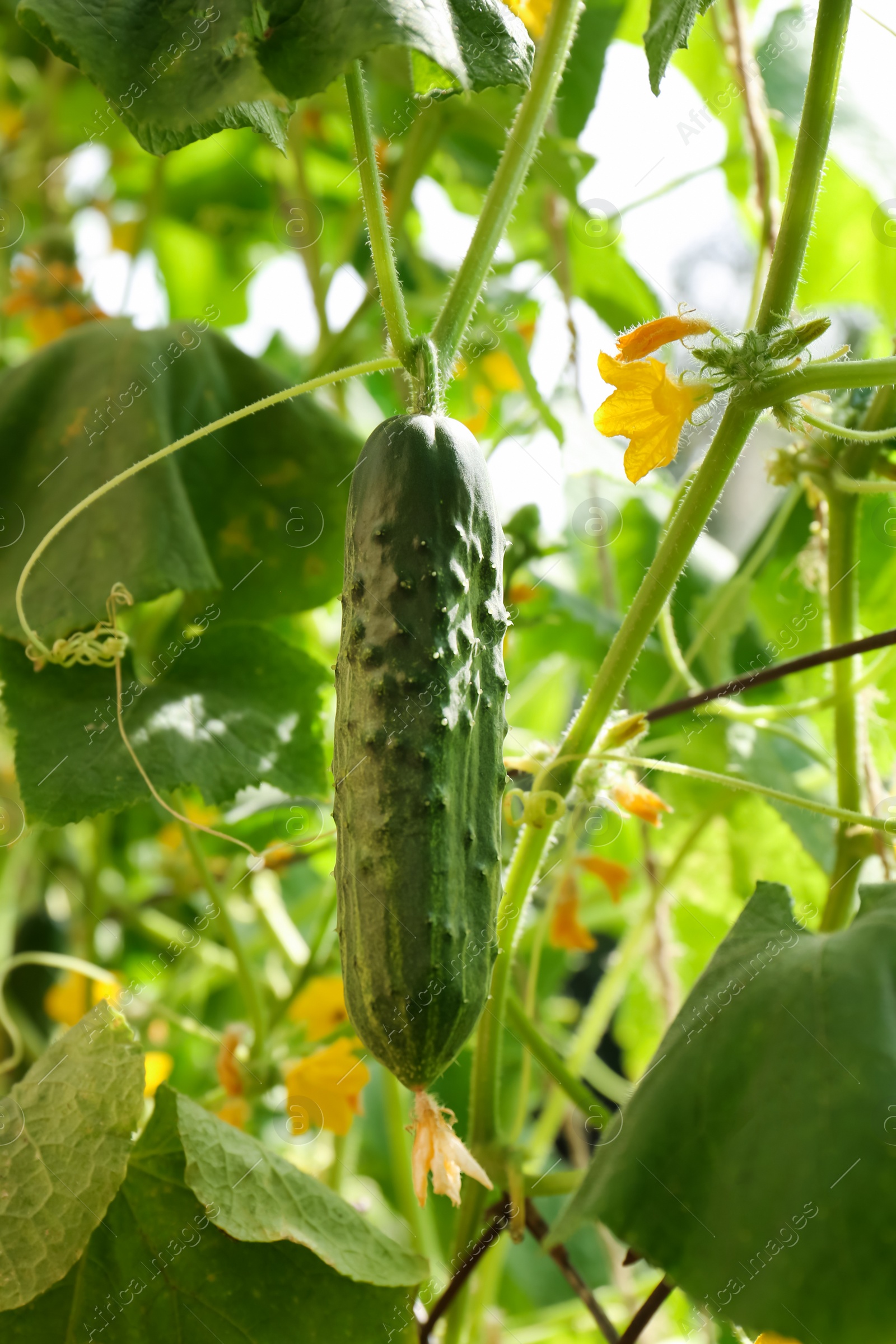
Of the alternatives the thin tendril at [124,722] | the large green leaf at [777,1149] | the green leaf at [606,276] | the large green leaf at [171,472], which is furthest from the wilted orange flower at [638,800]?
the green leaf at [606,276]

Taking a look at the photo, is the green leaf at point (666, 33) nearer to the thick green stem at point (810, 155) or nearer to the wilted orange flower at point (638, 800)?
the thick green stem at point (810, 155)

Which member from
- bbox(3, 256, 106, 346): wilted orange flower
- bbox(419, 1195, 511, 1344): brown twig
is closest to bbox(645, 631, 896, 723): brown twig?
bbox(419, 1195, 511, 1344): brown twig

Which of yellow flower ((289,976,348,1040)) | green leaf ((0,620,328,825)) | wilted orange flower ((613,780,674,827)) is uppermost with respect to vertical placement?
green leaf ((0,620,328,825))

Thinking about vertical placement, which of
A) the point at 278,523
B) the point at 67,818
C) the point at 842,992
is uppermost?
the point at 278,523

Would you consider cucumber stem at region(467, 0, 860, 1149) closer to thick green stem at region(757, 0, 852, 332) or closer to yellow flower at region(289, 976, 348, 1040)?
thick green stem at region(757, 0, 852, 332)

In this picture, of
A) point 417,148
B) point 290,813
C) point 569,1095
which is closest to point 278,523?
point 290,813

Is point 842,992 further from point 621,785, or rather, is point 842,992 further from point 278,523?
point 278,523
